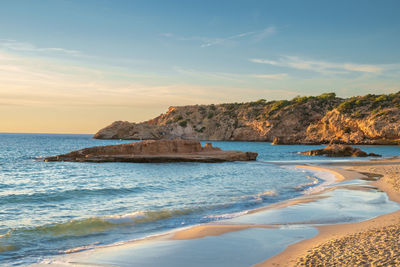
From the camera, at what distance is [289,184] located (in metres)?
20.7

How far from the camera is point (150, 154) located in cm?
3753

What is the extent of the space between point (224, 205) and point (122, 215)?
426 centimetres

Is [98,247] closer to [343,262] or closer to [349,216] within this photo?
[343,262]

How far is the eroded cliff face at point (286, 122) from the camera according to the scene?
92688mm

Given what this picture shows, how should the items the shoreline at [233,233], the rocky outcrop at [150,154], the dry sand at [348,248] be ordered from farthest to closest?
the rocky outcrop at [150,154] < the shoreline at [233,233] < the dry sand at [348,248]

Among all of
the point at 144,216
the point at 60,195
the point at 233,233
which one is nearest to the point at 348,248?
the point at 233,233

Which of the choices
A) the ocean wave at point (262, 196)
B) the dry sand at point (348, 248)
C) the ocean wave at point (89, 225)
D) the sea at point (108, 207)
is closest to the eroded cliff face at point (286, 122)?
the sea at point (108, 207)

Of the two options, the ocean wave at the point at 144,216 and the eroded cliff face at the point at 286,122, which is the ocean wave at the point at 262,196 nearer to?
the ocean wave at the point at 144,216

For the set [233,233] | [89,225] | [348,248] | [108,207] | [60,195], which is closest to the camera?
[348,248]

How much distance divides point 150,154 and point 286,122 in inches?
3530

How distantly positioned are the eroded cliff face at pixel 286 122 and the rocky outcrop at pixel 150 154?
6042cm

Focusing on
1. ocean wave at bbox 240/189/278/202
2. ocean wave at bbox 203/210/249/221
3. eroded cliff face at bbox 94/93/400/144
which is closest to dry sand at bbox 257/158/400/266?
ocean wave at bbox 203/210/249/221

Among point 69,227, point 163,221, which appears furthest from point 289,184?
point 69,227

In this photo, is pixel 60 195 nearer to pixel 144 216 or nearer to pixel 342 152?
pixel 144 216
